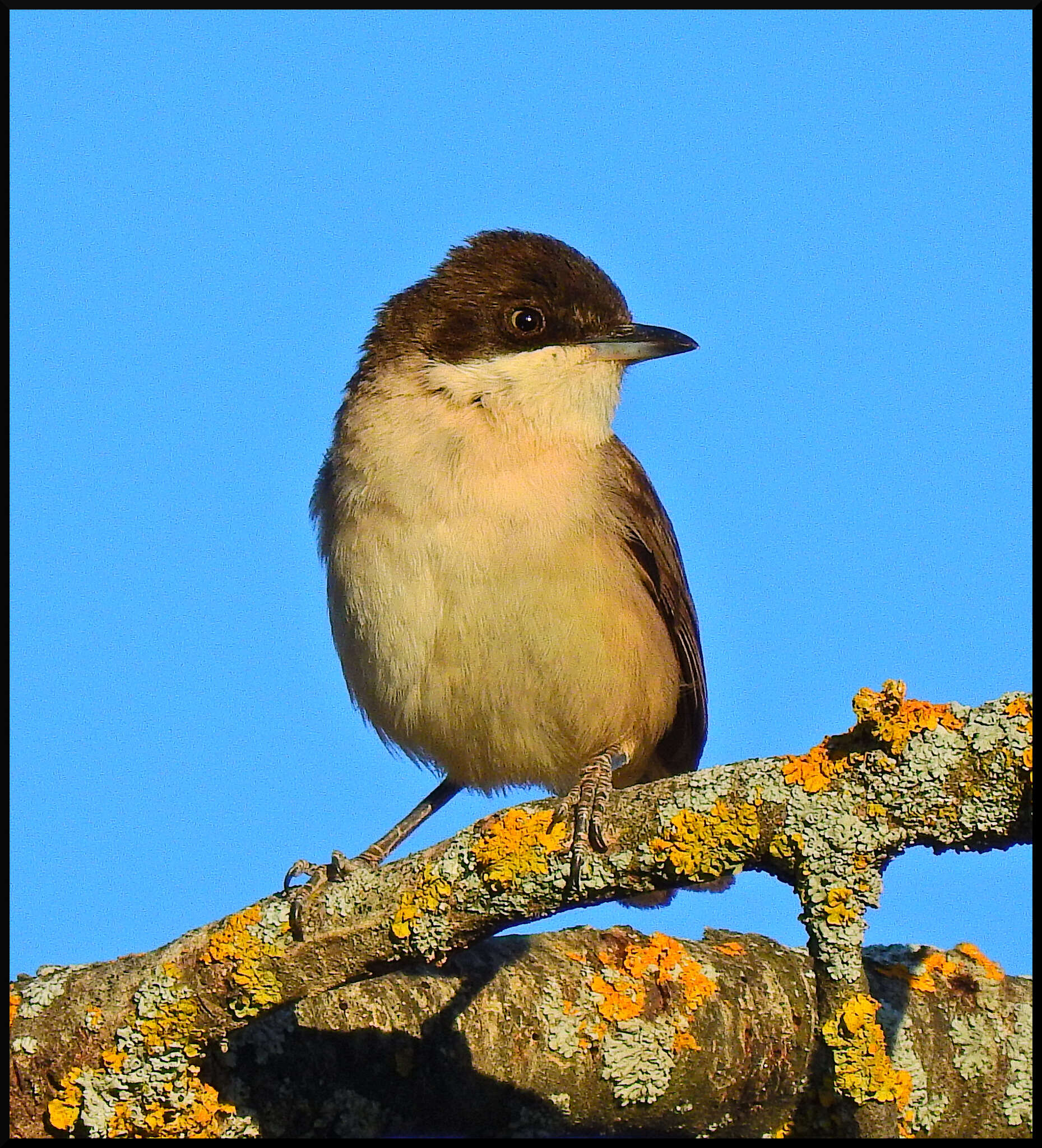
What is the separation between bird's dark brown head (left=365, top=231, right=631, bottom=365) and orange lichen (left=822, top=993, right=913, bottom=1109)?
12.1ft

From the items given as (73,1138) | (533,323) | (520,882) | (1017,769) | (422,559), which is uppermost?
(533,323)

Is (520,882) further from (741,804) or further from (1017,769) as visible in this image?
(1017,769)

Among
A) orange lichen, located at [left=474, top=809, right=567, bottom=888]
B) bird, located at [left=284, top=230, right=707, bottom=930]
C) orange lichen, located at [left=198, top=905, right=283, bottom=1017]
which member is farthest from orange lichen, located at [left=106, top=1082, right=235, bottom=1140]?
orange lichen, located at [left=474, top=809, right=567, bottom=888]

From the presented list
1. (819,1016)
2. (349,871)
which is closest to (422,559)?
(349,871)

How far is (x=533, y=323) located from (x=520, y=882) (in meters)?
3.23

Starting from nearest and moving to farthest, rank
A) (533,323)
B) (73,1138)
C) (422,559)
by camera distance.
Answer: (73,1138)
(422,559)
(533,323)

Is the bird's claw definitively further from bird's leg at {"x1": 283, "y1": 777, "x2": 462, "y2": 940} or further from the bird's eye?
the bird's eye

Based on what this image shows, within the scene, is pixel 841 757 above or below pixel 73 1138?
above

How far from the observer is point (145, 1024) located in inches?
150

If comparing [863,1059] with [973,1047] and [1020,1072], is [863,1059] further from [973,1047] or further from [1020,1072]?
[1020,1072]

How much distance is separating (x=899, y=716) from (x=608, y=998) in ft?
5.96

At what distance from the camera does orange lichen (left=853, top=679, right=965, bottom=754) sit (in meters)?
3.05

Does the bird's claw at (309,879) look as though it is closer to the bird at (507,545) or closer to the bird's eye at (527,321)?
the bird at (507,545)

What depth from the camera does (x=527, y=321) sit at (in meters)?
6.02
